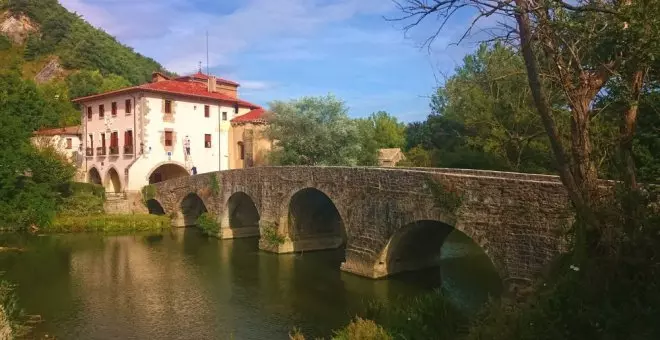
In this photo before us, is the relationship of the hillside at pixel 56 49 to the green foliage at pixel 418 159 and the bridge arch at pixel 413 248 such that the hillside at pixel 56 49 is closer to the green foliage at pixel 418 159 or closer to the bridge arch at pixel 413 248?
the green foliage at pixel 418 159

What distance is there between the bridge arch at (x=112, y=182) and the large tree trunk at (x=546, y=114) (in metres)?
37.0

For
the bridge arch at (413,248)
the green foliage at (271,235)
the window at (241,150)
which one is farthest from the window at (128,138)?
the bridge arch at (413,248)

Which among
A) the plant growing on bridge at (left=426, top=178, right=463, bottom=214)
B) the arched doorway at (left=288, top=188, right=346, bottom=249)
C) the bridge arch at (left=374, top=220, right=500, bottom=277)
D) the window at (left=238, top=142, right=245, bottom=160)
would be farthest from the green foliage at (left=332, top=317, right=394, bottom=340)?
the window at (left=238, top=142, right=245, bottom=160)

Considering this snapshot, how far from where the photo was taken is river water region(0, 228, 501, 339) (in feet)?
44.8

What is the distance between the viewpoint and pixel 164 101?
119 ft

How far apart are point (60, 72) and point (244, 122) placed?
42.2m

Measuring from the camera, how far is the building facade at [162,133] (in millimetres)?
35406

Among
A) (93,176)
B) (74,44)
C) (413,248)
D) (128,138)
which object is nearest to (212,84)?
(128,138)

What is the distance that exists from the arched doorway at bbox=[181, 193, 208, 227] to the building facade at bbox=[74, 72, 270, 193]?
4.55 m

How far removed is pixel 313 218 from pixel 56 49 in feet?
212

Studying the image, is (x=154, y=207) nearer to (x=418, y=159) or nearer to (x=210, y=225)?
(x=210, y=225)

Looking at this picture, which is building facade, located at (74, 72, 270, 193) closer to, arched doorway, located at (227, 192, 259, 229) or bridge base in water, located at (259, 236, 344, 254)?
arched doorway, located at (227, 192, 259, 229)

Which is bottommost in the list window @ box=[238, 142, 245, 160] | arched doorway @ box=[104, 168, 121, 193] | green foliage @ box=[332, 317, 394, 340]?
green foliage @ box=[332, 317, 394, 340]

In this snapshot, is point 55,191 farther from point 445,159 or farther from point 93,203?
point 445,159
